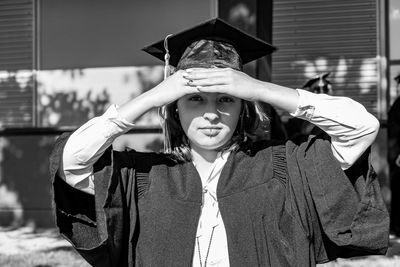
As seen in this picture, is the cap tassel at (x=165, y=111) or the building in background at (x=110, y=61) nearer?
the cap tassel at (x=165, y=111)

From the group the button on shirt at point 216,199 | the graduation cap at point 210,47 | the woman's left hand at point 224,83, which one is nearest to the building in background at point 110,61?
the graduation cap at point 210,47

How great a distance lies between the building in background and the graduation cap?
17.9ft

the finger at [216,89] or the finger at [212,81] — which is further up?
the finger at [212,81]

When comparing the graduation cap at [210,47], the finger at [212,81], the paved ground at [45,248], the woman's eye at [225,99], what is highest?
the graduation cap at [210,47]

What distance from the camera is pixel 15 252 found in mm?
6148

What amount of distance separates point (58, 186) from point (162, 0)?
631cm

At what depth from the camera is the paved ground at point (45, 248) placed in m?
5.54

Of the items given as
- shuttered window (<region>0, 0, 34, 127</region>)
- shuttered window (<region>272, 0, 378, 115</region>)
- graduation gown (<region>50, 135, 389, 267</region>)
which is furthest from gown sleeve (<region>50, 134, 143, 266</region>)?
shuttered window (<region>0, 0, 34, 127</region>)

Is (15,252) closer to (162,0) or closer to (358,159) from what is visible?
(162,0)

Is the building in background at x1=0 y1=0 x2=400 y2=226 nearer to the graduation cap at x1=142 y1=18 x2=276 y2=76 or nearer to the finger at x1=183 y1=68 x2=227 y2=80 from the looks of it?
the graduation cap at x1=142 y1=18 x2=276 y2=76

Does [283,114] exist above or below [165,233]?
above

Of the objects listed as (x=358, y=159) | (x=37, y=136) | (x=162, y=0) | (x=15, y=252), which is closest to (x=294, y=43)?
(x=162, y=0)

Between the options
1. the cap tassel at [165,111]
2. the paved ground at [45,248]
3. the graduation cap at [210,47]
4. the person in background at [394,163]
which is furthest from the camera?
the person in background at [394,163]

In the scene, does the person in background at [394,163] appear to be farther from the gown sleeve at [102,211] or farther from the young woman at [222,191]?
the gown sleeve at [102,211]
